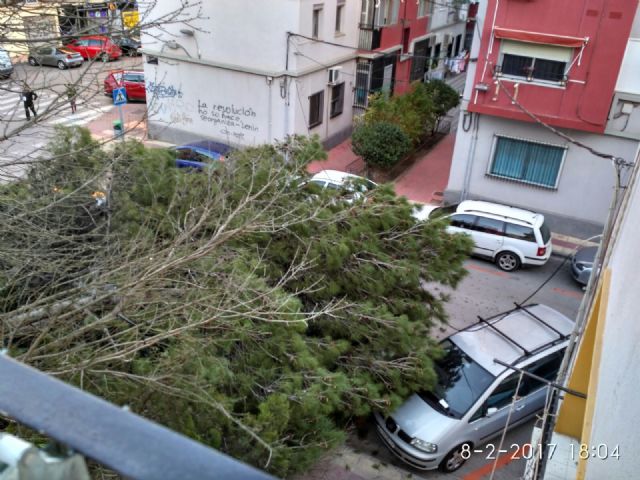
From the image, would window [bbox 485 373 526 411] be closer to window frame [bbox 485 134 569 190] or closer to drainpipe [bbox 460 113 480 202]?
window frame [bbox 485 134 569 190]

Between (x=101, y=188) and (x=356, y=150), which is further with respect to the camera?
(x=356, y=150)

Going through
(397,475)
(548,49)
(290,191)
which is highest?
(548,49)

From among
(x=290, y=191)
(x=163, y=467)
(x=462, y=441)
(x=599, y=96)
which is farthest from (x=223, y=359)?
(x=599, y=96)

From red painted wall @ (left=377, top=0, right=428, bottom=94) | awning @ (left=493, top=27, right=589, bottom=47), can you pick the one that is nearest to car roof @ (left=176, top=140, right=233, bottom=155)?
awning @ (left=493, top=27, right=589, bottom=47)

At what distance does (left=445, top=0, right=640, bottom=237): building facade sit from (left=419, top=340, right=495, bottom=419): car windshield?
6806 millimetres

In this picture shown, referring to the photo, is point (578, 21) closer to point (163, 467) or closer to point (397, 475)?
point (397, 475)

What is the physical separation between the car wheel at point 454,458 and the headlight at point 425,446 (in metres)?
0.36

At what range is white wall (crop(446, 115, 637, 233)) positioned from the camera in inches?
533

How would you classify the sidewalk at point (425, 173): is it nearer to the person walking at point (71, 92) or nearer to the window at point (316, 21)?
the window at point (316, 21)

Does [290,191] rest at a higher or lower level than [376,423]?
higher

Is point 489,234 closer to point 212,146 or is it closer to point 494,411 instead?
point 494,411

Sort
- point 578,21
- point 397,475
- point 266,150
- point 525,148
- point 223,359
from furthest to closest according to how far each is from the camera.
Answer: point 525,148
point 578,21
point 266,150
point 397,475
point 223,359

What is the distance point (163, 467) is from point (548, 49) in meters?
14.5

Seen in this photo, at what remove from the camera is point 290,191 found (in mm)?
8031
